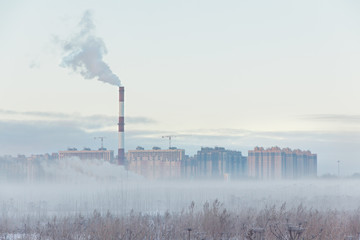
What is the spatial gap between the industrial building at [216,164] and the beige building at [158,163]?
4.89 m

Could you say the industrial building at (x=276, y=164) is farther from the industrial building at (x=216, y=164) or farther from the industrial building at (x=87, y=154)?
the industrial building at (x=87, y=154)

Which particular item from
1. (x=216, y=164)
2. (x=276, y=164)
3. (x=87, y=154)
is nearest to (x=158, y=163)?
(x=216, y=164)

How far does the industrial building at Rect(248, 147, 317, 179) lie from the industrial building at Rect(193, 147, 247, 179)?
3463 mm

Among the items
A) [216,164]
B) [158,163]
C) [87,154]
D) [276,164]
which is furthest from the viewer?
[276,164]

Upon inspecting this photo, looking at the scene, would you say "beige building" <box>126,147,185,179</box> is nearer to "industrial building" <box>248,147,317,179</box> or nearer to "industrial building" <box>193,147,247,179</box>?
"industrial building" <box>193,147,247,179</box>

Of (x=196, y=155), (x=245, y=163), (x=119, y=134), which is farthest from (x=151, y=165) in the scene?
(x=119, y=134)

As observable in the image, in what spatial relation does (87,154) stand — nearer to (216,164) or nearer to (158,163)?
(158,163)

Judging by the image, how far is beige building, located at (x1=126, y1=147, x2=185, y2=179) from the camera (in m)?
98.6

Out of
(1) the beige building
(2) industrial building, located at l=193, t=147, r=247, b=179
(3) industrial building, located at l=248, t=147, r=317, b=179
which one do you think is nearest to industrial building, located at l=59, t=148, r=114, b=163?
(1) the beige building

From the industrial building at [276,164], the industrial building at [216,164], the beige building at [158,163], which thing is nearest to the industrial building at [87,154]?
the beige building at [158,163]

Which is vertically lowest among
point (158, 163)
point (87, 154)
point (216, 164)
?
point (216, 164)

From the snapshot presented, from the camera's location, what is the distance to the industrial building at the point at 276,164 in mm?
104812

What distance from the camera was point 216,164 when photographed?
4117 inches

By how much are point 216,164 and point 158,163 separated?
12571 millimetres
